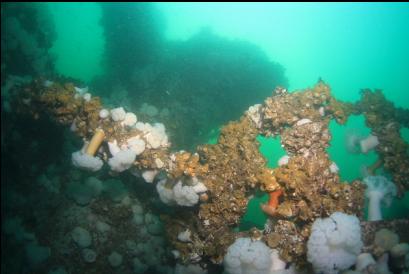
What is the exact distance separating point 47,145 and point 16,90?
1.74m

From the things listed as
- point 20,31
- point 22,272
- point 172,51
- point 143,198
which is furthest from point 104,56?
point 22,272

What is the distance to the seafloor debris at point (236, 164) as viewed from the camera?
5773mm

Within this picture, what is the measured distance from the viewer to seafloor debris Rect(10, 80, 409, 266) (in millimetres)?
5773

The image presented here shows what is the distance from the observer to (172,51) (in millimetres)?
14922

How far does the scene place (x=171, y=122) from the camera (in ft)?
39.3

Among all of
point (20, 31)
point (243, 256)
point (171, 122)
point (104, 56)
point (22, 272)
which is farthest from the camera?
point (104, 56)

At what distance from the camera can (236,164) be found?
21.3 feet

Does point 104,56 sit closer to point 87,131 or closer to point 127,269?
point 87,131

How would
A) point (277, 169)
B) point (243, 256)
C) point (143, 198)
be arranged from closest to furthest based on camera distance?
point (243, 256) → point (277, 169) → point (143, 198)

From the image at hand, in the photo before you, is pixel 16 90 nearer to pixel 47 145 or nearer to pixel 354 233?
pixel 47 145

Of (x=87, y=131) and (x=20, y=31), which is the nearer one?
(x=87, y=131)

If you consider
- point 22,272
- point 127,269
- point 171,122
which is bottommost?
point 22,272

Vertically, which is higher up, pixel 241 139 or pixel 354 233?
pixel 241 139

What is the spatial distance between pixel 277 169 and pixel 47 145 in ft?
19.5
